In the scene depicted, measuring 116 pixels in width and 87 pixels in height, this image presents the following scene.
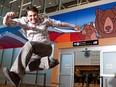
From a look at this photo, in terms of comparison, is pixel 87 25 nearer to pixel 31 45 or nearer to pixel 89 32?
pixel 89 32

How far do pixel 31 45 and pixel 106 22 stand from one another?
12.0ft

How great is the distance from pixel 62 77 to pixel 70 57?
0.77 metres

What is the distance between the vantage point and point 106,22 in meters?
5.35

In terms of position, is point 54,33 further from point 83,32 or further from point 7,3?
point 7,3

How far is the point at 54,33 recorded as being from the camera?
6.13 metres

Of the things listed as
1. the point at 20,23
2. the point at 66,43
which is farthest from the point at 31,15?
the point at 66,43

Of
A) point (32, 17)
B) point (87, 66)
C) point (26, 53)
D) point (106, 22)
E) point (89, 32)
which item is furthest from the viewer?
point (87, 66)

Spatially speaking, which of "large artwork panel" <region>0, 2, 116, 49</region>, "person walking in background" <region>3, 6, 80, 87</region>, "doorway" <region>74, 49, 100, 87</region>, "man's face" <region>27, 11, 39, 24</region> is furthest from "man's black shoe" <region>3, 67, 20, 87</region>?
"doorway" <region>74, 49, 100, 87</region>

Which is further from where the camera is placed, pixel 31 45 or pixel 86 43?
pixel 86 43

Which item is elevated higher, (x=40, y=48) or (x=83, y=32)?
(x=83, y=32)

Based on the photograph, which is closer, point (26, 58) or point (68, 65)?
point (26, 58)

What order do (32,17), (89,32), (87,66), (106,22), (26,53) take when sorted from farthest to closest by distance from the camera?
(87,66) < (89,32) < (106,22) < (32,17) < (26,53)

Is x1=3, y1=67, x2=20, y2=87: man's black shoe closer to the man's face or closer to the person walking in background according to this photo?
the person walking in background

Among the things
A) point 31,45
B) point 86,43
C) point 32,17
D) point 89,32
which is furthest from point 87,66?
point 31,45
